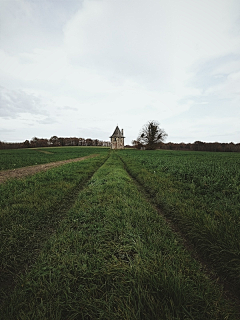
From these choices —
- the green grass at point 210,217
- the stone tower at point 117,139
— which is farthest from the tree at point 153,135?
the green grass at point 210,217

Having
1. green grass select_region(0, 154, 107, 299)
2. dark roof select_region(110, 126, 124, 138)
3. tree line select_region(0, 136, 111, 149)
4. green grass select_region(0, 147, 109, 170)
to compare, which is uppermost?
dark roof select_region(110, 126, 124, 138)

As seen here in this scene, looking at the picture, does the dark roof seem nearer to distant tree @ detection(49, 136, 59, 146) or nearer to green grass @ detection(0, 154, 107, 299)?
distant tree @ detection(49, 136, 59, 146)

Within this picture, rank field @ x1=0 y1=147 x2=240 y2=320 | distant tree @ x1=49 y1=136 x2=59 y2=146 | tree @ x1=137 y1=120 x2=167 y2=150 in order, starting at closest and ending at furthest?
field @ x1=0 y1=147 x2=240 y2=320 → tree @ x1=137 y1=120 x2=167 y2=150 → distant tree @ x1=49 y1=136 x2=59 y2=146

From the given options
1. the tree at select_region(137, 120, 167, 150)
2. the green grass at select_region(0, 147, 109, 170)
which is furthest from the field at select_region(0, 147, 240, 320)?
the tree at select_region(137, 120, 167, 150)

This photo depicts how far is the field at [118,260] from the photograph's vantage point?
6.06ft

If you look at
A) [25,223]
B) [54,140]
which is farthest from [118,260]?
[54,140]

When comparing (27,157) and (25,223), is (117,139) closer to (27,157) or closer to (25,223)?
(27,157)

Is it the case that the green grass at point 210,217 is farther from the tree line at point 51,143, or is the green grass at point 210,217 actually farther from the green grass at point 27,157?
the tree line at point 51,143

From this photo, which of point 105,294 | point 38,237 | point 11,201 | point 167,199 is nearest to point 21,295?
point 105,294

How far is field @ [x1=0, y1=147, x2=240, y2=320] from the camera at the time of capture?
185 centimetres

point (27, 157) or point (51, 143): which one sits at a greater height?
point (51, 143)

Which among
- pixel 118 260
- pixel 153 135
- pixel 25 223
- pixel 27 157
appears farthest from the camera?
pixel 153 135

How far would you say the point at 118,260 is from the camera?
2.62m

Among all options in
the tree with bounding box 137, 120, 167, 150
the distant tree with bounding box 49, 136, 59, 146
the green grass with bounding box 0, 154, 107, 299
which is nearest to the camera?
the green grass with bounding box 0, 154, 107, 299
